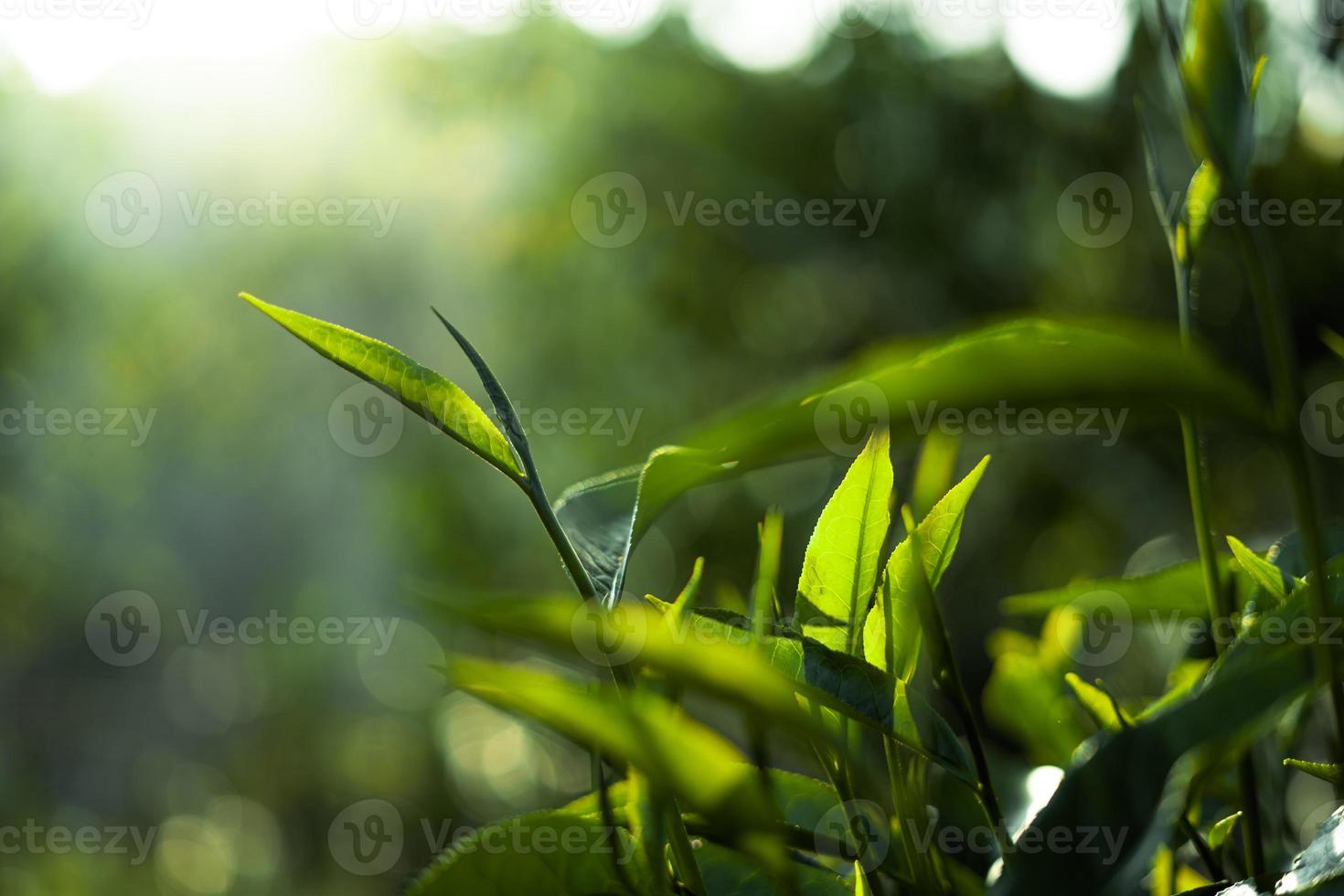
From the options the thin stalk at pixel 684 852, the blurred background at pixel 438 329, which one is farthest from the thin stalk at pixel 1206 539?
the blurred background at pixel 438 329

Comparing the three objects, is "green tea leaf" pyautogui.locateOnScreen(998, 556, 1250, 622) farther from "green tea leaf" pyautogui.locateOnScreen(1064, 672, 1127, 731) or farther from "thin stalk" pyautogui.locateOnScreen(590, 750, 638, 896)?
"thin stalk" pyautogui.locateOnScreen(590, 750, 638, 896)

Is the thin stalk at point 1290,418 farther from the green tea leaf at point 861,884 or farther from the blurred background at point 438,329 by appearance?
the blurred background at point 438,329

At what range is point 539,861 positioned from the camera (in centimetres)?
18

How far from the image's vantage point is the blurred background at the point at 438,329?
2287mm

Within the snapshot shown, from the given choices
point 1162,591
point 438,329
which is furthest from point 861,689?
point 438,329

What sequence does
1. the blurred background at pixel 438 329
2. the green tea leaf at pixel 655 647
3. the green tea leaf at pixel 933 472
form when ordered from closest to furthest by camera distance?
1. the green tea leaf at pixel 655 647
2. the green tea leaf at pixel 933 472
3. the blurred background at pixel 438 329

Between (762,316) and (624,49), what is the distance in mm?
914

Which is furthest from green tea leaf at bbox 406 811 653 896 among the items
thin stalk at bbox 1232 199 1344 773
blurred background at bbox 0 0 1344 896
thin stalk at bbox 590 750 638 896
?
blurred background at bbox 0 0 1344 896

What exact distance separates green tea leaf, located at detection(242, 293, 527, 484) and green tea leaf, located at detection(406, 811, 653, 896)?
61 mm

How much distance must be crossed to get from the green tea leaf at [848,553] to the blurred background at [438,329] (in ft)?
4.09

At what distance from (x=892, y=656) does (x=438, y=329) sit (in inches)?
176

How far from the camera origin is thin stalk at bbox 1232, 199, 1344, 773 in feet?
0.43

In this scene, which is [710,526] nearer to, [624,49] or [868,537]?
[624,49]

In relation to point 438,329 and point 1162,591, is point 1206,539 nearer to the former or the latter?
point 1162,591
